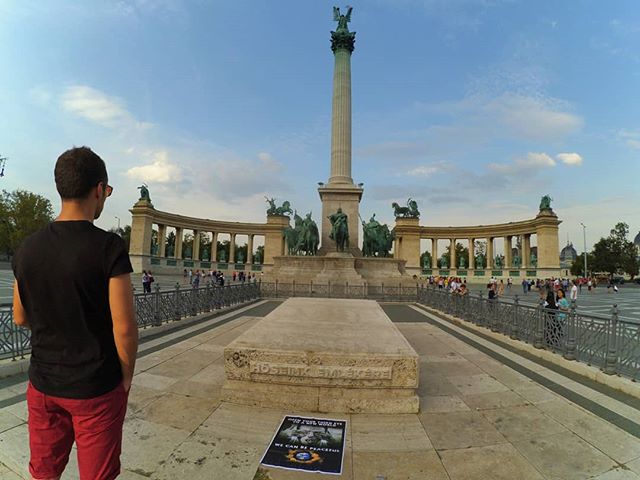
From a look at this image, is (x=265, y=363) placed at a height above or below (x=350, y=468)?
above

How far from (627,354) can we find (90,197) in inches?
348

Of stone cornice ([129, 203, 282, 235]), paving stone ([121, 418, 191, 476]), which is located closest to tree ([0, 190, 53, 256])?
stone cornice ([129, 203, 282, 235])

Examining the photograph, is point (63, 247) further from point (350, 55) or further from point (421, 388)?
point (350, 55)

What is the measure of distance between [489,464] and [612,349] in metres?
5.11

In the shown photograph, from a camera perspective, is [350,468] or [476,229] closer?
[350,468]

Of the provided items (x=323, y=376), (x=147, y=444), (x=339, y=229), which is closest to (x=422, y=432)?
(x=323, y=376)

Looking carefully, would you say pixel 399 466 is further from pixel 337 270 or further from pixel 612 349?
pixel 337 270

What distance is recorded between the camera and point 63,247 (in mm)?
1935

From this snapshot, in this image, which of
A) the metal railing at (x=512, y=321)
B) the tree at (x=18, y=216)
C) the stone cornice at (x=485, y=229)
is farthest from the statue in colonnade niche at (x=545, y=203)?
the tree at (x=18, y=216)

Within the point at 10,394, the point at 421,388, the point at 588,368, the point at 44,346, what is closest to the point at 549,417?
the point at 421,388

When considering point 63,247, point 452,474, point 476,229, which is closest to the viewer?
point 63,247

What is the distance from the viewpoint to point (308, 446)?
383 centimetres

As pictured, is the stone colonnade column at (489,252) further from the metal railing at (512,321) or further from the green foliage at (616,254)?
the metal railing at (512,321)

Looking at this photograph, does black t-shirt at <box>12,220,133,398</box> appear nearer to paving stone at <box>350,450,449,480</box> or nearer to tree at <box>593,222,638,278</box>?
paving stone at <box>350,450,449,480</box>
